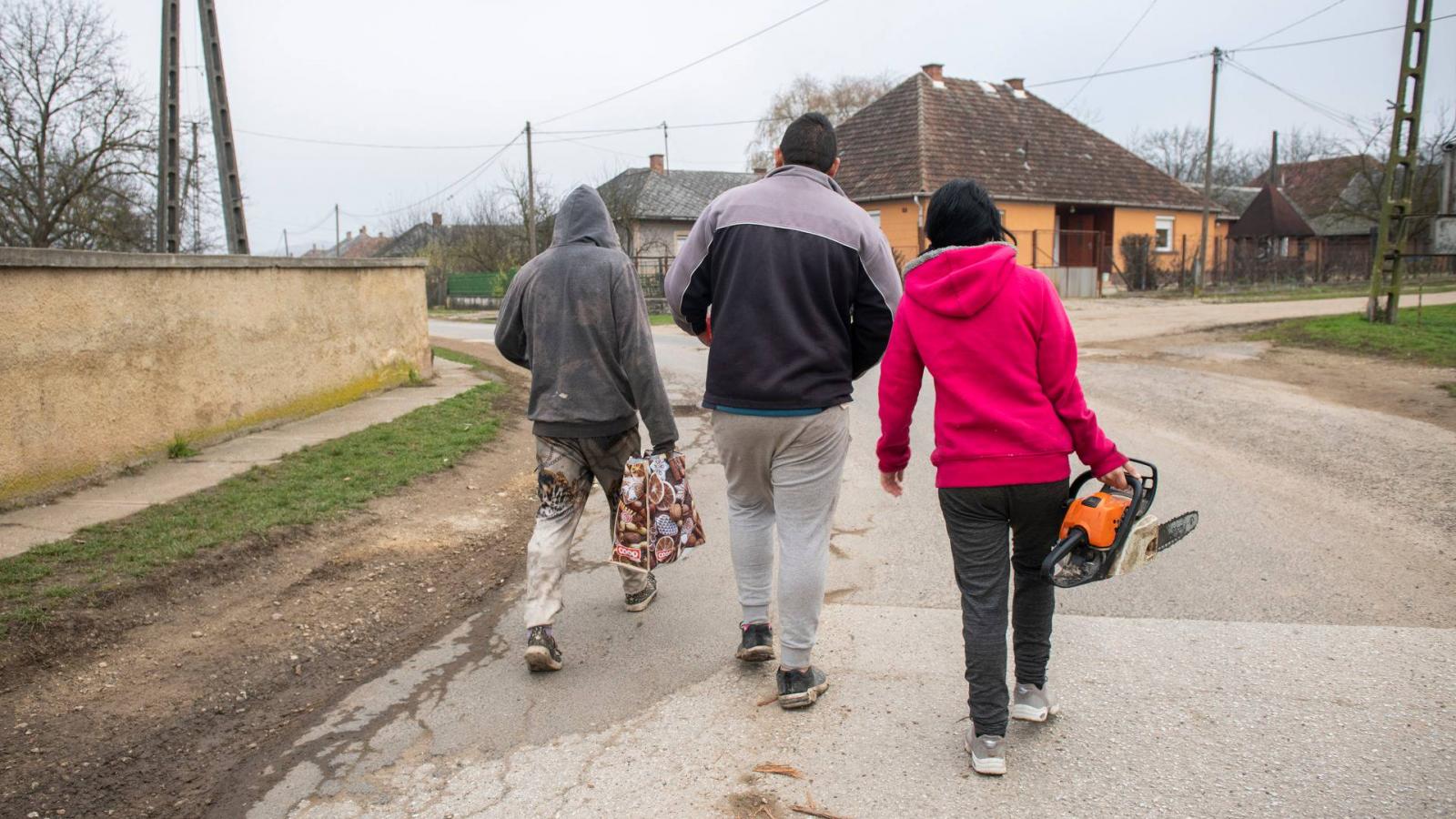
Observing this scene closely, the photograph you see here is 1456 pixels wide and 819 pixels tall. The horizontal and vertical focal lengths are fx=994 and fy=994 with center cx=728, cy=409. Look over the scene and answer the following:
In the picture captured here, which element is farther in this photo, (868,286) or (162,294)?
(162,294)

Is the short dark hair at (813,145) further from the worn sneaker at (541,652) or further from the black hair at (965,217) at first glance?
the worn sneaker at (541,652)

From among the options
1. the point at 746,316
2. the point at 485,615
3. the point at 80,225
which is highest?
the point at 80,225

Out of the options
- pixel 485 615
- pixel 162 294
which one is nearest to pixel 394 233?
pixel 162 294

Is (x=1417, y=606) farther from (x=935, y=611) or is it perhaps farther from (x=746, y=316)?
(x=746, y=316)

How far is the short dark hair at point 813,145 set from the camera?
356cm

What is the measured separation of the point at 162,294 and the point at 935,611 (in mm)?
6470

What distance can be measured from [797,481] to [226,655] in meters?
2.56

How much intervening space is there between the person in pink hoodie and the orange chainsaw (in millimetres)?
60

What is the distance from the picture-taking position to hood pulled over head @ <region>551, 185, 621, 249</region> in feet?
13.5

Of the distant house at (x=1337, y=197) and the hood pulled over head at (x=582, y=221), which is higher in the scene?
the distant house at (x=1337, y=197)

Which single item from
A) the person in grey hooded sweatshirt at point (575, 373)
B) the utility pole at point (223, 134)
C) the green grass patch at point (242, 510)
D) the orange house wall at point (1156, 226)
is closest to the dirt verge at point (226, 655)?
the green grass patch at point (242, 510)

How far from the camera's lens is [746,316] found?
11.2 ft

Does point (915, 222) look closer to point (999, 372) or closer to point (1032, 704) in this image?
point (1032, 704)

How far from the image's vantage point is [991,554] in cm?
300
